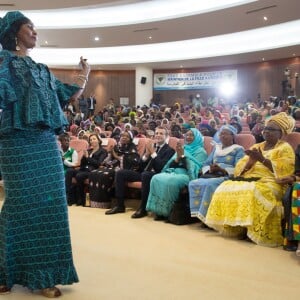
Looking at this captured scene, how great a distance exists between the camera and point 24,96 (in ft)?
7.99

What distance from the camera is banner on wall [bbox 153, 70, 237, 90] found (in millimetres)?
19406

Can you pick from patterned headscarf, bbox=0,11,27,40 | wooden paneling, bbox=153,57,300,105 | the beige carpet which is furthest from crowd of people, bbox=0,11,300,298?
wooden paneling, bbox=153,57,300,105

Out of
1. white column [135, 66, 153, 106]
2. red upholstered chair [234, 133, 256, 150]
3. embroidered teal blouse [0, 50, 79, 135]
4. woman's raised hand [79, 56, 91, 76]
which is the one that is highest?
white column [135, 66, 153, 106]

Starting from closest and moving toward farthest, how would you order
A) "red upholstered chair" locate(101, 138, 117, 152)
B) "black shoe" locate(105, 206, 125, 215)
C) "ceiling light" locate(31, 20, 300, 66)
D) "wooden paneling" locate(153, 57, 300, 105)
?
"black shoe" locate(105, 206, 125, 215)
"red upholstered chair" locate(101, 138, 117, 152)
"ceiling light" locate(31, 20, 300, 66)
"wooden paneling" locate(153, 57, 300, 105)

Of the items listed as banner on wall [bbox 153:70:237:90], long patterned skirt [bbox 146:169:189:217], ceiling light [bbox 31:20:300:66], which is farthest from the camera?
banner on wall [bbox 153:70:237:90]

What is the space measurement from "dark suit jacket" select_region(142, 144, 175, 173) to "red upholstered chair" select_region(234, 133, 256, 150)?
79 cm

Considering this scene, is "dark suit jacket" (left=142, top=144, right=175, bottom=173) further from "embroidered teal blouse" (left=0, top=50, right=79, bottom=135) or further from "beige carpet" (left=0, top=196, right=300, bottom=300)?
"embroidered teal blouse" (left=0, top=50, right=79, bottom=135)

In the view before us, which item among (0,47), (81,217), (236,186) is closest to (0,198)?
(81,217)

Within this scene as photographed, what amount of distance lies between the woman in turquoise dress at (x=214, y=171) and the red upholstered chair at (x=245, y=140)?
19 cm

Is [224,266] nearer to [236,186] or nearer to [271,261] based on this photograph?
[271,261]

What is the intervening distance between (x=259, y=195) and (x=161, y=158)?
169cm

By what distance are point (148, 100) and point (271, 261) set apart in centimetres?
1809

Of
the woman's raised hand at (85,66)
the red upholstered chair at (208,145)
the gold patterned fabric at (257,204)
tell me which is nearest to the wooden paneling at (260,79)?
the red upholstered chair at (208,145)

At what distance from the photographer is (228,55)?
16.7m
